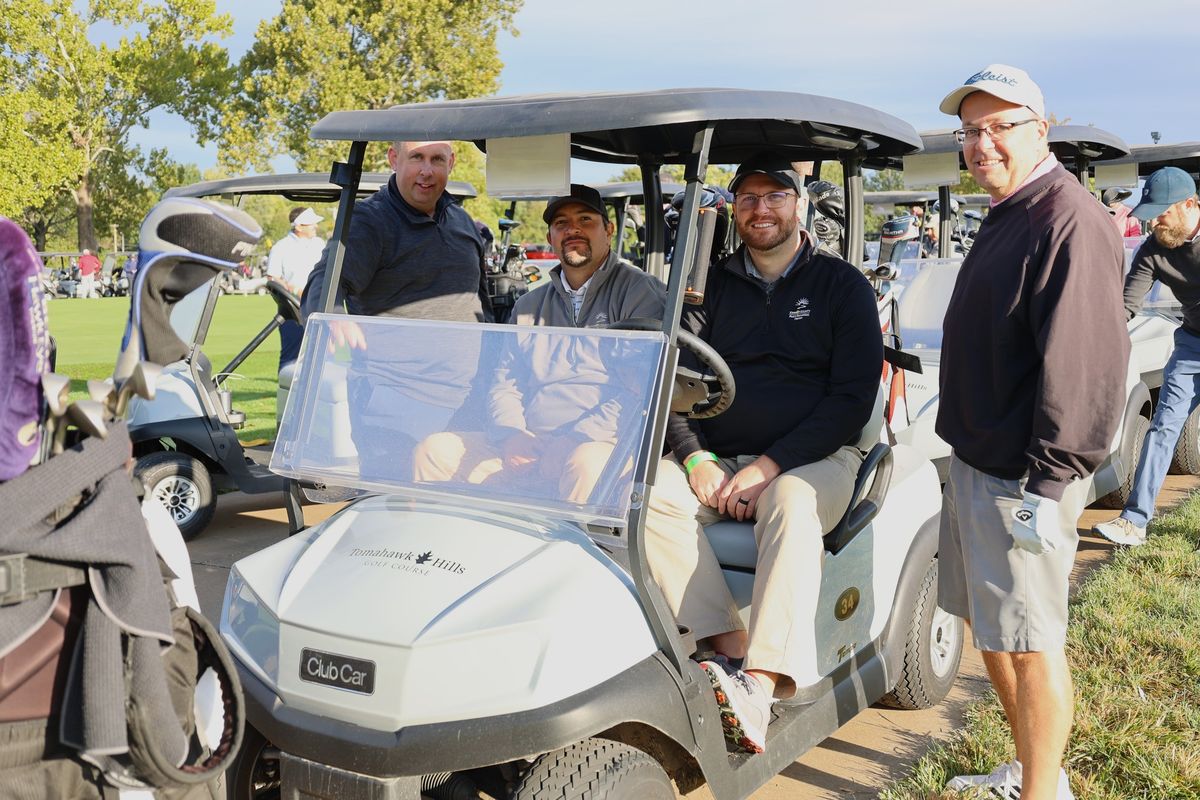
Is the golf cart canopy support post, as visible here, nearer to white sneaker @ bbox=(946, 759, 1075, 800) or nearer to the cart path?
the cart path

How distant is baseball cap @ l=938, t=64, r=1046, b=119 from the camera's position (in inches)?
101

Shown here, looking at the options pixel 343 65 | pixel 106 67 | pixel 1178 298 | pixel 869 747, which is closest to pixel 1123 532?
pixel 1178 298

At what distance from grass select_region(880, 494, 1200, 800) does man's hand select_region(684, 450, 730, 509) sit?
2.92ft

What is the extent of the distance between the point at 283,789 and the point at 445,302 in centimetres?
250

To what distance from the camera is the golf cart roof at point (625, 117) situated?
7.58ft

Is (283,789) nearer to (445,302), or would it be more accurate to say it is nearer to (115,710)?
(115,710)

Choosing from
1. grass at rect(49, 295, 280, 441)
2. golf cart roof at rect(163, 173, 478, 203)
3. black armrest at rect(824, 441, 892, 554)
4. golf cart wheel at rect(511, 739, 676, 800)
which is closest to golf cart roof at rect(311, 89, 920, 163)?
black armrest at rect(824, 441, 892, 554)

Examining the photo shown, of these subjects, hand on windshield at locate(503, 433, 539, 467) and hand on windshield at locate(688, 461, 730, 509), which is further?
hand on windshield at locate(688, 461, 730, 509)

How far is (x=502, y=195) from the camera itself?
261 cm

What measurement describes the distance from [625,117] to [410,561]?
40.2 inches

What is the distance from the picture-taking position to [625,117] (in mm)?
2283

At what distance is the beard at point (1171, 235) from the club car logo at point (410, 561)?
425 cm

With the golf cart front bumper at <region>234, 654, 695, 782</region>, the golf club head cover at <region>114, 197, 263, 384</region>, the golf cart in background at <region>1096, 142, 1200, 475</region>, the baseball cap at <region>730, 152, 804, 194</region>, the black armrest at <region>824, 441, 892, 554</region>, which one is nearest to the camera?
the golf club head cover at <region>114, 197, 263, 384</region>

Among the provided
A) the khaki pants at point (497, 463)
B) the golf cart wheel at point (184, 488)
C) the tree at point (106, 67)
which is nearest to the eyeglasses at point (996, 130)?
the khaki pants at point (497, 463)
